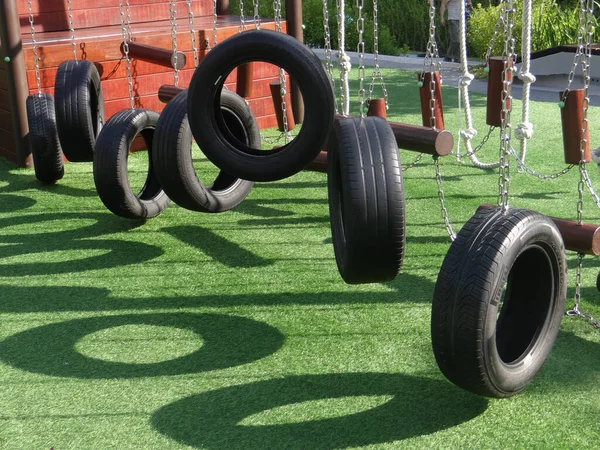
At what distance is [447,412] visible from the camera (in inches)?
141

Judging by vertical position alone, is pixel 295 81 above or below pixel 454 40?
below

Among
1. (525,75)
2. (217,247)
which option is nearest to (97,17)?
(217,247)

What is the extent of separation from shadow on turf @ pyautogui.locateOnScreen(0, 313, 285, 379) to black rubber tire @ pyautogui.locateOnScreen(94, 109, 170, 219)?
138 cm

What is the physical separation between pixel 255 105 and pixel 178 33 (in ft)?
3.69

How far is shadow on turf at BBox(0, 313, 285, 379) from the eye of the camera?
408 centimetres

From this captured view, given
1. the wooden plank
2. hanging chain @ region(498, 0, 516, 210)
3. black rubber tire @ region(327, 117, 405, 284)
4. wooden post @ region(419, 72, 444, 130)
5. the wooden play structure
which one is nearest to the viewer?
hanging chain @ region(498, 0, 516, 210)

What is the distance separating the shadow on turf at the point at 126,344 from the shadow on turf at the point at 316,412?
352 millimetres

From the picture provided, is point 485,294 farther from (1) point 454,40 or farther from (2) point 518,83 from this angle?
(1) point 454,40

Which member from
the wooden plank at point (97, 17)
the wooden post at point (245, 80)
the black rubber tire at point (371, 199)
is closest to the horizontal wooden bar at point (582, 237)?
the black rubber tire at point (371, 199)

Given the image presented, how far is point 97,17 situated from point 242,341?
636cm

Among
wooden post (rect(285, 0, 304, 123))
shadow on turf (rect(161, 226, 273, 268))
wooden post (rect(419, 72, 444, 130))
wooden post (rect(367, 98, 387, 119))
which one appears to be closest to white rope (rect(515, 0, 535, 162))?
wooden post (rect(419, 72, 444, 130))

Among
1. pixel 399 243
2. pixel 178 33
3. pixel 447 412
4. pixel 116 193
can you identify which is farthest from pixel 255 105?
pixel 447 412

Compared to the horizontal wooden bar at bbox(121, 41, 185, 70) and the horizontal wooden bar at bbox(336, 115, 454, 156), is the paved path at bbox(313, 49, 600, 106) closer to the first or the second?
the horizontal wooden bar at bbox(121, 41, 185, 70)

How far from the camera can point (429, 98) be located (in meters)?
6.16
